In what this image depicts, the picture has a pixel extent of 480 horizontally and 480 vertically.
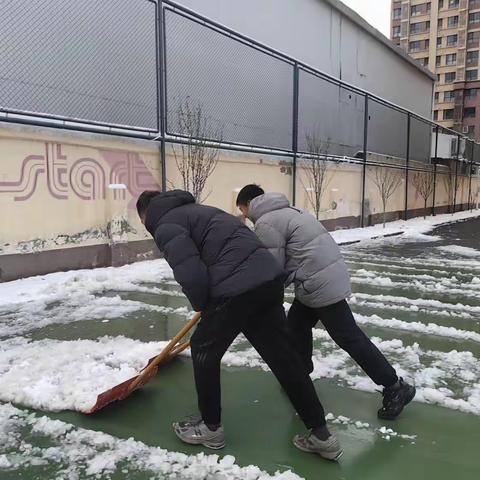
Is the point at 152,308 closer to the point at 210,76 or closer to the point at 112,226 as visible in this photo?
the point at 112,226

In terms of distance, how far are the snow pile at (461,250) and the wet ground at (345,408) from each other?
5.52 metres

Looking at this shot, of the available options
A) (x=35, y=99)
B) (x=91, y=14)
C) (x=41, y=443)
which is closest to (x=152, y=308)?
(x=41, y=443)

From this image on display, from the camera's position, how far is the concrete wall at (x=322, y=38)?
583 inches

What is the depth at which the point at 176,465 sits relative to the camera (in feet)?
8.30

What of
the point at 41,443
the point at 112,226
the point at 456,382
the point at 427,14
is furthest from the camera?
the point at 427,14

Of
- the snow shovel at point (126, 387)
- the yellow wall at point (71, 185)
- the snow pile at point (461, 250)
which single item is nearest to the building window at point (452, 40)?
the snow pile at point (461, 250)

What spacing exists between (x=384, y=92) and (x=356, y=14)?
216 inches

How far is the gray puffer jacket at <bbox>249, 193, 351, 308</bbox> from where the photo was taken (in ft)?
9.60

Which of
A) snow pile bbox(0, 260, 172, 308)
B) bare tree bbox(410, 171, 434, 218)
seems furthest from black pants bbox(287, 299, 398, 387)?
bare tree bbox(410, 171, 434, 218)

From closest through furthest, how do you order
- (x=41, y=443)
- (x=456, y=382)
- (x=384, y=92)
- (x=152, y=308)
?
(x=41, y=443) → (x=456, y=382) → (x=152, y=308) → (x=384, y=92)

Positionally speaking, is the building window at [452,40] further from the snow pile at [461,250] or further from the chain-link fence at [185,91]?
the snow pile at [461,250]

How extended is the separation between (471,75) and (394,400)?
290 ft

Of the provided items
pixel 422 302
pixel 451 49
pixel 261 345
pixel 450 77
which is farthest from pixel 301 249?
pixel 450 77

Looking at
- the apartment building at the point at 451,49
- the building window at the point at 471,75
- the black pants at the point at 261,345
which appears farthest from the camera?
the building window at the point at 471,75
